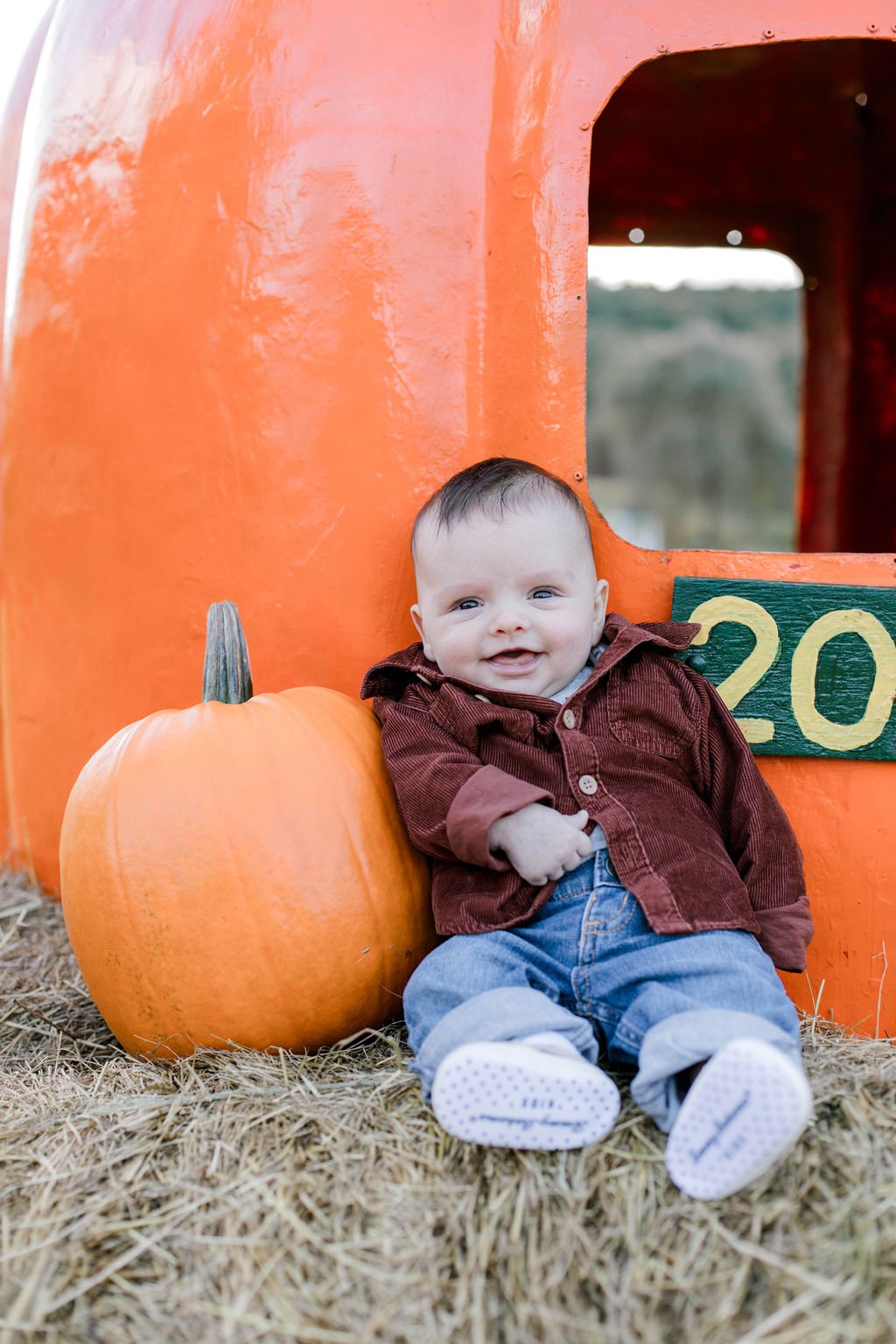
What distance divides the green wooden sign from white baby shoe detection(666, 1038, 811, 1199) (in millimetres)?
969

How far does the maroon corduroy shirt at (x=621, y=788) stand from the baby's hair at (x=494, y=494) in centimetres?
29

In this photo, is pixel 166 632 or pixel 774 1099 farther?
pixel 166 632

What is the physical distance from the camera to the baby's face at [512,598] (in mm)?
2201

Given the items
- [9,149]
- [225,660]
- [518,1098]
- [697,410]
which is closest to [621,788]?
[518,1098]

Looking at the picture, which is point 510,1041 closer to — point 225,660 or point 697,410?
point 225,660

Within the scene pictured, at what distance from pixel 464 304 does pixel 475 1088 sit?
1.71 meters

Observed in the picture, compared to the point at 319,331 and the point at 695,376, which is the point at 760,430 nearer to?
the point at 695,376

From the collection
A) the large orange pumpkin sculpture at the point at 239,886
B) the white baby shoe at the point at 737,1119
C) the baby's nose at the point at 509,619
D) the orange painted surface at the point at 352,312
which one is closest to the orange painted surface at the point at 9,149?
the orange painted surface at the point at 352,312

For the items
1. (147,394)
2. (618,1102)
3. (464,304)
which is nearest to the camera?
(618,1102)

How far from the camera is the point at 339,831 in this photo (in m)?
2.17

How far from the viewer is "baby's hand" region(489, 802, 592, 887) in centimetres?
201

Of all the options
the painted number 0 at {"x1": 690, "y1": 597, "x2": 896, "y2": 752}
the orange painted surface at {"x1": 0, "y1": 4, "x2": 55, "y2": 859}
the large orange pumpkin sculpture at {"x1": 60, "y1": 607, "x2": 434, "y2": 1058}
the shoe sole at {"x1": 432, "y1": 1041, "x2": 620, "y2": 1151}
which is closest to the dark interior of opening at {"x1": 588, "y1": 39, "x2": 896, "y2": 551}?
the orange painted surface at {"x1": 0, "y1": 4, "x2": 55, "y2": 859}

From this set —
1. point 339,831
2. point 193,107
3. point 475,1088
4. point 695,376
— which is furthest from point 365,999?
point 695,376

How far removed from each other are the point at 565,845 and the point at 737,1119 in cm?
60
